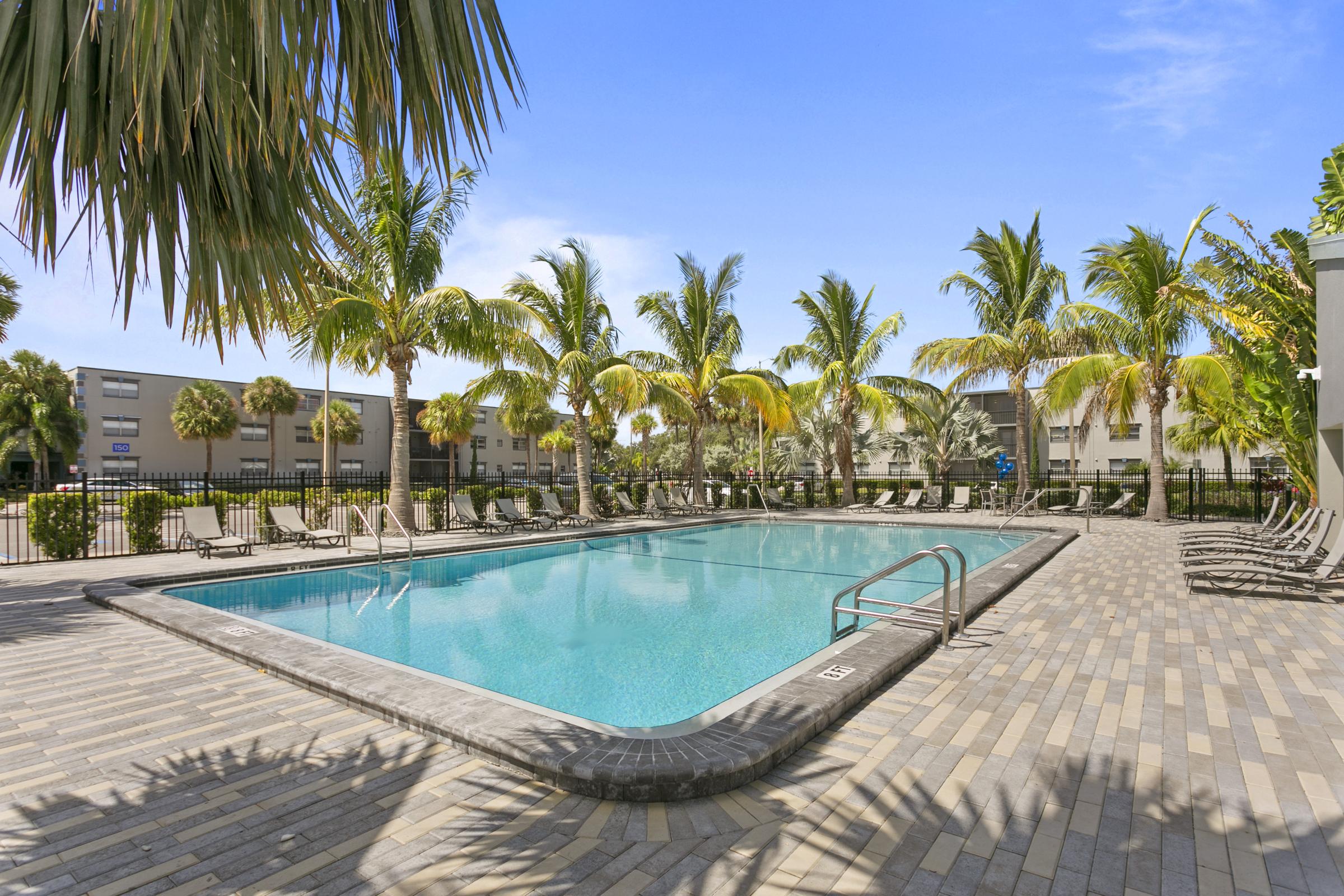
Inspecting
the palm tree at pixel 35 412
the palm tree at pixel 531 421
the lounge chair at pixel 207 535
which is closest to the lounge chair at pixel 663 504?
the lounge chair at pixel 207 535

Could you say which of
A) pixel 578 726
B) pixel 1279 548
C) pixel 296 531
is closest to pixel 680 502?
pixel 296 531

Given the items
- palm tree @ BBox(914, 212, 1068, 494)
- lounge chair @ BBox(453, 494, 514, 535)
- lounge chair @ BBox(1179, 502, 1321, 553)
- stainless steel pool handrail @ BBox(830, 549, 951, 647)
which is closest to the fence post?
lounge chair @ BBox(453, 494, 514, 535)

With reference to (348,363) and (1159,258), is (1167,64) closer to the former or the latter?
(1159,258)

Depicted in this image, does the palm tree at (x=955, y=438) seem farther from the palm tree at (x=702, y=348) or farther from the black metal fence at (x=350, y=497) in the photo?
the palm tree at (x=702, y=348)

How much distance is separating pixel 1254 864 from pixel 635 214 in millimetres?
10646

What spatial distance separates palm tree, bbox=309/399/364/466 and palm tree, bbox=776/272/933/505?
37247 mm

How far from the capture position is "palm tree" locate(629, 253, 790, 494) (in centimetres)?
2006

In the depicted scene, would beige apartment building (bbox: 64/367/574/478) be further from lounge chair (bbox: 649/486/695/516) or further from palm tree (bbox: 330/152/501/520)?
palm tree (bbox: 330/152/501/520)

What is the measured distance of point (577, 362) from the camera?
1683 centimetres

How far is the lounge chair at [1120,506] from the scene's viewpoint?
19484 mm

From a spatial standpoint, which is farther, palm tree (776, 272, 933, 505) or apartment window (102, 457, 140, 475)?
apartment window (102, 457, 140, 475)

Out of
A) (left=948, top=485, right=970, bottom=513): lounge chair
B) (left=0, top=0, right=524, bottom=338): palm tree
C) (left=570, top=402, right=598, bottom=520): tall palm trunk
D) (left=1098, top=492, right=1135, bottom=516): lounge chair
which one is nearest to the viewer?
(left=0, top=0, right=524, bottom=338): palm tree

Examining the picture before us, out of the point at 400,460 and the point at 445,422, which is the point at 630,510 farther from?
the point at 445,422

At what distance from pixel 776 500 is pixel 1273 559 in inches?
615
